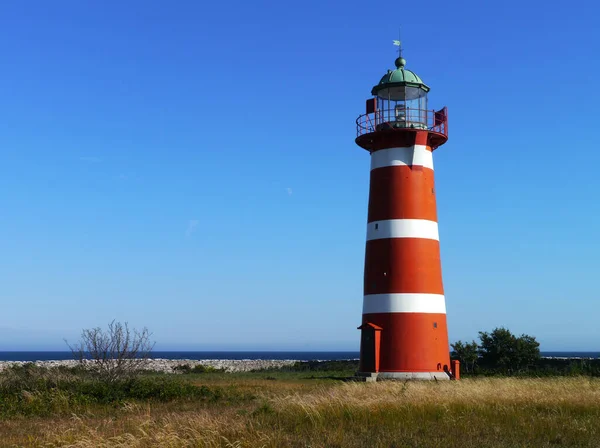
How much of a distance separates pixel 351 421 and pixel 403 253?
13.9m

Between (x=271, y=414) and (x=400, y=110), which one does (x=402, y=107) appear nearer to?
(x=400, y=110)

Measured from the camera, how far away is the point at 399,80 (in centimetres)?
2903

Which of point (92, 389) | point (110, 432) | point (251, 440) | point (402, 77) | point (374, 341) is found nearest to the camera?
point (251, 440)

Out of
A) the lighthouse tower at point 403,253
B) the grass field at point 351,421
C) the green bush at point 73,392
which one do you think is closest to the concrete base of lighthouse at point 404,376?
the lighthouse tower at point 403,253

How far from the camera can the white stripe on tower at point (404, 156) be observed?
28.1 m

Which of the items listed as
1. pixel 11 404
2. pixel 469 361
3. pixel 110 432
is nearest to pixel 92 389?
pixel 11 404

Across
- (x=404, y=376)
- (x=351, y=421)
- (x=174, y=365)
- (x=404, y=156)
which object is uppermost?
(x=404, y=156)

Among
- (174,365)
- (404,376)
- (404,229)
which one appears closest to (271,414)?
(404,376)

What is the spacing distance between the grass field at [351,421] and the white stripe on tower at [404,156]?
11.4 metres

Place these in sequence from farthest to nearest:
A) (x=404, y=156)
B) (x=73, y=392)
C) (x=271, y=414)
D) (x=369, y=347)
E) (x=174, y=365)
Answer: (x=174, y=365)
(x=404, y=156)
(x=369, y=347)
(x=73, y=392)
(x=271, y=414)

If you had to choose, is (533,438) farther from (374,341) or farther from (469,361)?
(469,361)

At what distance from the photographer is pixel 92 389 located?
20.3 m

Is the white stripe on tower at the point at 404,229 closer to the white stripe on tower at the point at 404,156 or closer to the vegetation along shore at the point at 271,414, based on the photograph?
the white stripe on tower at the point at 404,156

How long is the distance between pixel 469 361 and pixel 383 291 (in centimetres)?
1384
